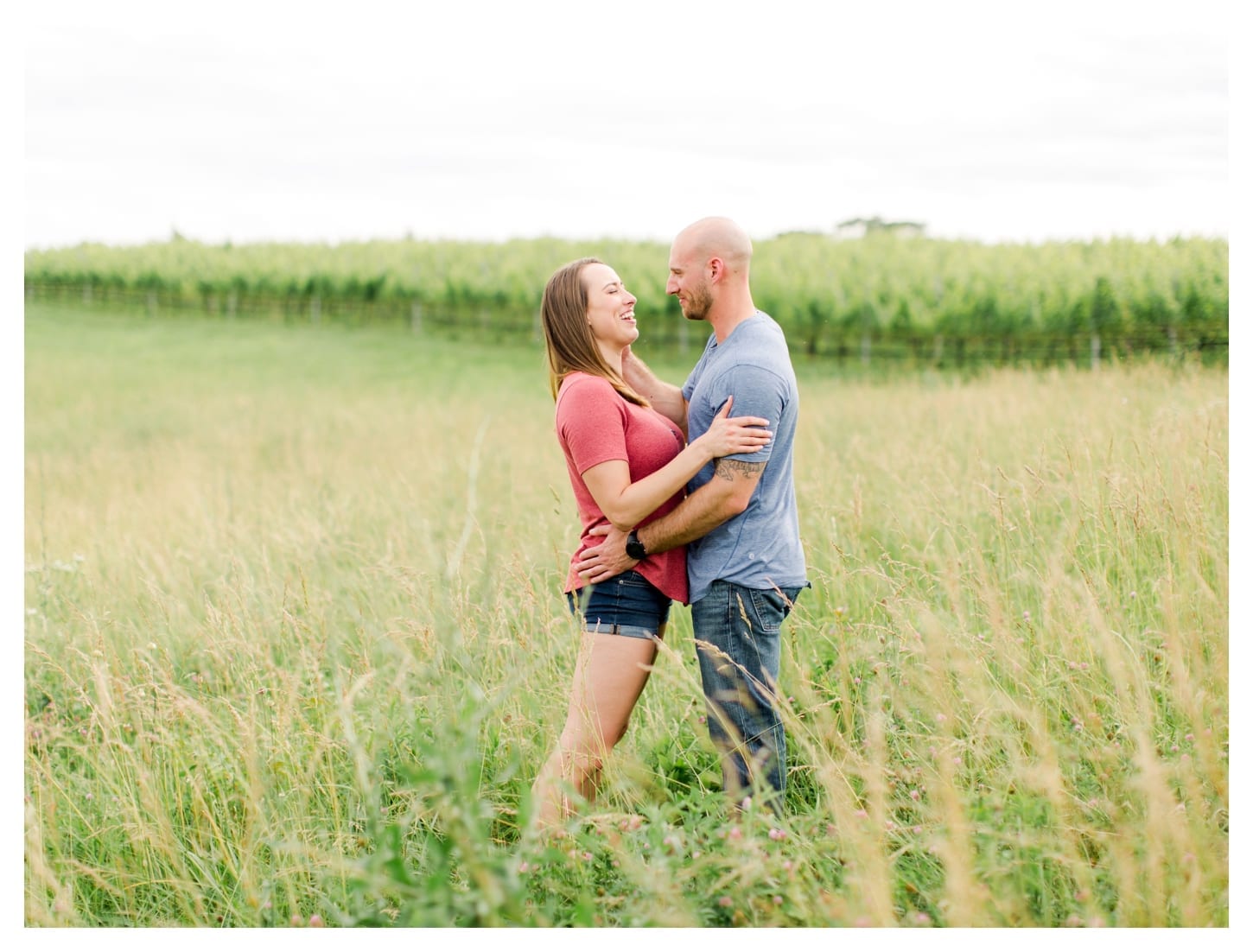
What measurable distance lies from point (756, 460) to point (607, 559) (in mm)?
586

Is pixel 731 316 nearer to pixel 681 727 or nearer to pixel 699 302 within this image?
pixel 699 302

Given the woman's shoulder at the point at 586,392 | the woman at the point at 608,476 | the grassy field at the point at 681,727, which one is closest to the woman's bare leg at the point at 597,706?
the woman at the point at 608,476

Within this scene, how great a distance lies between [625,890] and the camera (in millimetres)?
2494

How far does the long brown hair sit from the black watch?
48 centimetres

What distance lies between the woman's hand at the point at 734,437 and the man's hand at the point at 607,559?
41 cm

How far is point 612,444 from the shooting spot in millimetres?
2764

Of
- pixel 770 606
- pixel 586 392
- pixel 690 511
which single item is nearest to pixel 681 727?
pixel 770 606

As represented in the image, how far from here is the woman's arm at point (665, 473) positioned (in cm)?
269

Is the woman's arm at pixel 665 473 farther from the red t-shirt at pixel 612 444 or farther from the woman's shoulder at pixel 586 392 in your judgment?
the woman's shoulder at pixel 586 392

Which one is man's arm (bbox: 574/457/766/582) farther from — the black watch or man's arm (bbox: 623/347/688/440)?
man's arm (bbox: 623/347/688/440)

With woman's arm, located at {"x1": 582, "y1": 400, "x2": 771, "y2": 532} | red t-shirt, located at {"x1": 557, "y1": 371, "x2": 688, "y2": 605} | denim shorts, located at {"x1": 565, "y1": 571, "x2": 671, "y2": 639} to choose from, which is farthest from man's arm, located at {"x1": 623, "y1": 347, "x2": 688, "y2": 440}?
denim shorts, located at {"x1": 565, "y1": 571, "x2": 671, "y2": 639}

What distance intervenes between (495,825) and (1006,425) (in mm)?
6226

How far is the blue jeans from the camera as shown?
9.16 feet

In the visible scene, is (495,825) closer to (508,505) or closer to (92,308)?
(508,505)
